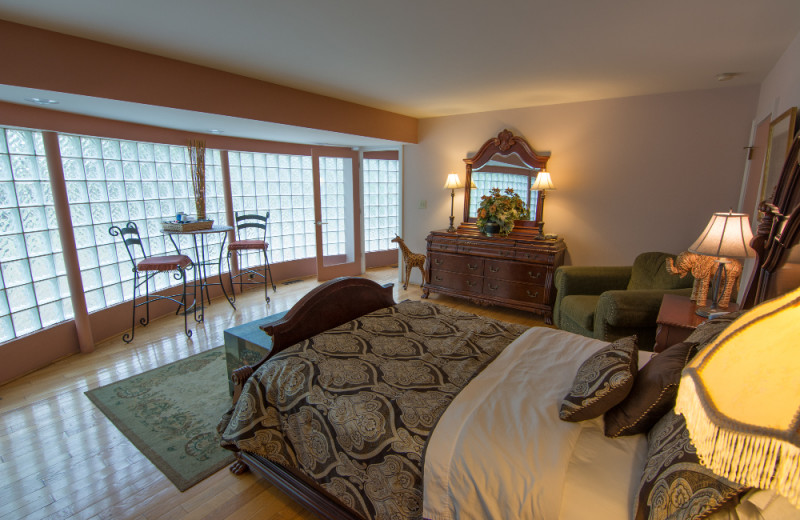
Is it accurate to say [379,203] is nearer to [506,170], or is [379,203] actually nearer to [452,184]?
[452,184]

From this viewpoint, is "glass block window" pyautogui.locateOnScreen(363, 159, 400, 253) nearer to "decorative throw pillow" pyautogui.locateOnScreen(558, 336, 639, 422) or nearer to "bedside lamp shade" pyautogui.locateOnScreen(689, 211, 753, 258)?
"bedside lamp shade" pyautogui.locateOnScreen(689, 211, 753, 258)

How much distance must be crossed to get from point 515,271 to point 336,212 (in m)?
2.97

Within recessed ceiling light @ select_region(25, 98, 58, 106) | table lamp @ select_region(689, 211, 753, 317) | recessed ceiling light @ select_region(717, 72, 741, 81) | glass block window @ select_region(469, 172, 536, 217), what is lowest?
table lamp @ select_region(689, 211, 753, 317)

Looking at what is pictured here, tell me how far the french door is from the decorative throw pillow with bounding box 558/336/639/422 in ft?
14.9

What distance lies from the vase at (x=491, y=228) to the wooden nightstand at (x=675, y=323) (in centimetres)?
215

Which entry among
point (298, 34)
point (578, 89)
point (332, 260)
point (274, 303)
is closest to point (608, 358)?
point (298, 34)

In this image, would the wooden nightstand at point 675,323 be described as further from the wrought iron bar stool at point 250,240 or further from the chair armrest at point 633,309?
the wrought iron bar stool at point 250,240

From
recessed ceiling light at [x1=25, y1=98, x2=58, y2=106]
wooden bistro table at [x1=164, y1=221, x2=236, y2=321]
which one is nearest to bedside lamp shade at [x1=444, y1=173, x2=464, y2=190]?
wooden bistro table at [x1=164, y1=221, x2=236, y2=321]

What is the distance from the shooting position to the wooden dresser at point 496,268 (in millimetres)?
3982

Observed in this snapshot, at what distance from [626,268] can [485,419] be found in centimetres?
281

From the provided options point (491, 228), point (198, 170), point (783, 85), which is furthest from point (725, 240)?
point (198, 170)

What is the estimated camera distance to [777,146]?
213cm

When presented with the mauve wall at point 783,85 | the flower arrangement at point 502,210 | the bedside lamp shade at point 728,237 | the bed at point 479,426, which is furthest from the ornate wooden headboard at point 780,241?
the flower arrangement at point 502,210

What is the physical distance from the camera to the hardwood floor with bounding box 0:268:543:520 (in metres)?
1.76
